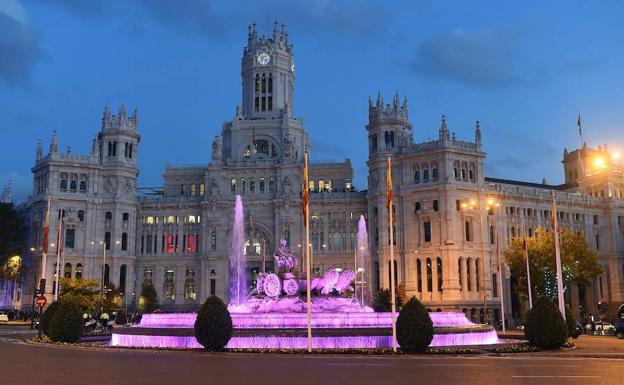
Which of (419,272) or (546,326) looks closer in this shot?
(546,326)

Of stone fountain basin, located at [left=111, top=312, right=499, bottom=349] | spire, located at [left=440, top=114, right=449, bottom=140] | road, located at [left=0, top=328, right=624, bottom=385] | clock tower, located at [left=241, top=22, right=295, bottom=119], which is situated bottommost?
road, located at [left=0, top=328, right=624, bottom=385]

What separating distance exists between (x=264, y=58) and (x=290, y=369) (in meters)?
111

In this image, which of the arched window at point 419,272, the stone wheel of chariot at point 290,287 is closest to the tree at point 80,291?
the stone wheel of chariot at point 290,287

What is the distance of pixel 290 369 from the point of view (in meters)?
25.7

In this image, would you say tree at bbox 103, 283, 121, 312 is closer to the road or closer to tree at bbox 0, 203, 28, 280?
tree at bbox 0, 203, 28, 280

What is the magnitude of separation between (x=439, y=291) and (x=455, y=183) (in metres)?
16.1

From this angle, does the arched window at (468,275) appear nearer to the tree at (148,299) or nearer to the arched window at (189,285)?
the arched window at (189,285)

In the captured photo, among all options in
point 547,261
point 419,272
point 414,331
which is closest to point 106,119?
point 419,272

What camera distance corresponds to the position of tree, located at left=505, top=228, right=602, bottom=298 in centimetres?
8444

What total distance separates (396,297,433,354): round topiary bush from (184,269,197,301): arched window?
270 ft

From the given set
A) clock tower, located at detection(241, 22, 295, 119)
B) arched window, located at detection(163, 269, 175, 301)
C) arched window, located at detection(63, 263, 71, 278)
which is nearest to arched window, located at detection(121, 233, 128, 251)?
arched window, located at detection(163, 269, 175, 301)

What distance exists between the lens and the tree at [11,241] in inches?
4257

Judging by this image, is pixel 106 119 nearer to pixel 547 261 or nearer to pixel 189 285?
pixel 189 285

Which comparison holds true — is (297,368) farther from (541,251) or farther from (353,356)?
(541,251)
